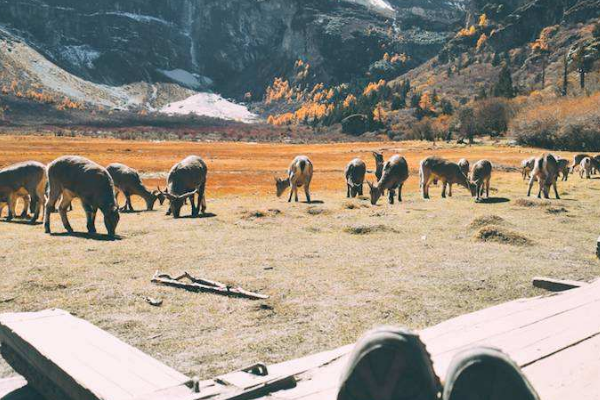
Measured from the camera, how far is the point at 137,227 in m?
21.9

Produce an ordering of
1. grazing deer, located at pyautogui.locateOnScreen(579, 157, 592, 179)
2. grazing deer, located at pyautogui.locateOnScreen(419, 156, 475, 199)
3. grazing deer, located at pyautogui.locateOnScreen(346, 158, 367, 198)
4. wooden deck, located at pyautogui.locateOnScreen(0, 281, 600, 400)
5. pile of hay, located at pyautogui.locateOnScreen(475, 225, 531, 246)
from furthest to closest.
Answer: grazing deer, located at pyautogui.locateOnScreen(579, 157, 592, 179) < grazing deer, located at pyautogui.locateOnScreen(346, 158, 367, 198) < grazing deer, located at pyautogui.locateOnScreen(419, 156, 475, 199) < pile of hay, located at pyautogui.locateOnScreen(475, 225, 531, 246) < wooden deck, located at pyautogui.locateOnScreen(0, 281, 600, 400)

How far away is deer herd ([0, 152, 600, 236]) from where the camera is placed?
63.9 feet

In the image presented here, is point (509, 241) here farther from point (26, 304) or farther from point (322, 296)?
point (26, 304)

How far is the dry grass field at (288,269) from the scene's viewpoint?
31.0ft

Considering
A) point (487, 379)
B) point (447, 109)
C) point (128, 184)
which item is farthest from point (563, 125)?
point (487, 379)

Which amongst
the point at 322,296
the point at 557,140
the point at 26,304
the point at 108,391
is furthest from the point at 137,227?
the point at 557,140

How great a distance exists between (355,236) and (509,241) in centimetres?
502

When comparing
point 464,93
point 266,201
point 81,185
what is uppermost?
point 464,93

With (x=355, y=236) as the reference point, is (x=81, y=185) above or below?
above

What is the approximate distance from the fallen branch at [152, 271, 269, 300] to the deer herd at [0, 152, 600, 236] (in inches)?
288

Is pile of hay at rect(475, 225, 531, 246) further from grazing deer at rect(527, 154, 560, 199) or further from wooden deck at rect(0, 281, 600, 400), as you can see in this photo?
grazing deer at rect(527, 154, 560, 199)

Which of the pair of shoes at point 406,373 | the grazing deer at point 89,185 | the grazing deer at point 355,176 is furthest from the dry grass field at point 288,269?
the grazing deer at point 355,176

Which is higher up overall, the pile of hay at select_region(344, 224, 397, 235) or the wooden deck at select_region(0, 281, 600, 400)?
the wooden deck at select_region(0, 281, 600, 400)

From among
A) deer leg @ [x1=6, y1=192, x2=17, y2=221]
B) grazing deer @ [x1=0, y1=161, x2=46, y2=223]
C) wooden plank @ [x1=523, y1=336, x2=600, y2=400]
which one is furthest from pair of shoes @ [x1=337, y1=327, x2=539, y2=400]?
deer leg @ [x1=6, y1=192, x2=17, y2=221]
